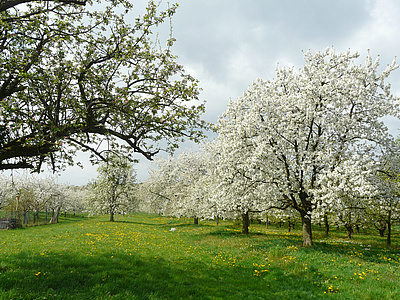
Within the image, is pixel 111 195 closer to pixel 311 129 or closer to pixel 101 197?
pixel 101 197

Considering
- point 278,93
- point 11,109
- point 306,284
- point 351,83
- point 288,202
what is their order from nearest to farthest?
point 11,109 < point 306,284 < point 351,83 < point 288,202 < point 278,93

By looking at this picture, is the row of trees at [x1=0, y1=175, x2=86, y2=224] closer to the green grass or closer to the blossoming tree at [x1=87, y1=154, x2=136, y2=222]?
the blossoming tree at [x1=87, y1=154, x2=136, y2=222]

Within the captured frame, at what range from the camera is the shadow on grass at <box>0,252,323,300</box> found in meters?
7.66

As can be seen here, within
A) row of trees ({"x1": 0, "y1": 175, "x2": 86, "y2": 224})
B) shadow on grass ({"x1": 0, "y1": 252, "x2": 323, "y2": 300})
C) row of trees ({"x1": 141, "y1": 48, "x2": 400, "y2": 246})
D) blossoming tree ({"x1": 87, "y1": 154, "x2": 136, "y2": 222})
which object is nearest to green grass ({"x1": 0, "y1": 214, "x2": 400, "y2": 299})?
shadow on grass ({"x1": 0, "y1": 252, "x2": 323, "y2": 300})

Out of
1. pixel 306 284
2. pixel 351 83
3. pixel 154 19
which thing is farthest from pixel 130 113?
pixel 351 83

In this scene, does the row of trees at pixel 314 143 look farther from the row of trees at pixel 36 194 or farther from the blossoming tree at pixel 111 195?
the row of trees at pixel 36 194

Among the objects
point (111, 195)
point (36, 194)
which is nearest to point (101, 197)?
point (111, 195)

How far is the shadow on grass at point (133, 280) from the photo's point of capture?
766cm

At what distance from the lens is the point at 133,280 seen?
9.08m

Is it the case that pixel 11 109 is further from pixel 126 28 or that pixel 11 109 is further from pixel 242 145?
pixel 242 145

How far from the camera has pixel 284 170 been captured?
1695cm

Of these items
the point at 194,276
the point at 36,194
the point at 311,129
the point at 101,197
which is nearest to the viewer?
the point at 194,276

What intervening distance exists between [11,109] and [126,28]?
5.76 metres

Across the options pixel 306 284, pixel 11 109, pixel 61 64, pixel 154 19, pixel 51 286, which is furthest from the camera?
pixel 306 284
